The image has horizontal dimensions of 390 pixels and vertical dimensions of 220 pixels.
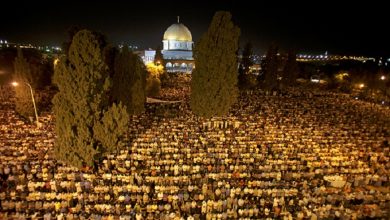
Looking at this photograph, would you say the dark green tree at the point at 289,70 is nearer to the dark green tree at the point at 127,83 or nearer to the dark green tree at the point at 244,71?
the dark green tree at the point at 244,71

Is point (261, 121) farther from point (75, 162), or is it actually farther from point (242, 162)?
point (75, 162)

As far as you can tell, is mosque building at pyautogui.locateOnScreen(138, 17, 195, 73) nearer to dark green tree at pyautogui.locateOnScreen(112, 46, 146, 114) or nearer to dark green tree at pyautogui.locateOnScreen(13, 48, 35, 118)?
dark green tree at pyautogui.locateOnScreen(112, 46, 146, 114)

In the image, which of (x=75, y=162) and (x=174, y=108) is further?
(x=174, y=108)

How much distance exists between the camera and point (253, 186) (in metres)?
14.1

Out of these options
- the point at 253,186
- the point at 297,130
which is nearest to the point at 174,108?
the point at 297,130

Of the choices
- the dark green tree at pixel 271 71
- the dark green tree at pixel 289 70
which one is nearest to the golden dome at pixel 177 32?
the dark green tree at pixel 289 70

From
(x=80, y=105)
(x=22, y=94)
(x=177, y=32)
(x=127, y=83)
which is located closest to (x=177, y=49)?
(x=177, y=32)

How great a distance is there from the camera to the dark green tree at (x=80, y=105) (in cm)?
1538

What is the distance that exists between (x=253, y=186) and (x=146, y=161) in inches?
223

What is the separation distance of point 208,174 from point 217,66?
1222 cm

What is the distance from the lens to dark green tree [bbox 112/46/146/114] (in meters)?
27.0

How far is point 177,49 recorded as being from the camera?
86.0 metres

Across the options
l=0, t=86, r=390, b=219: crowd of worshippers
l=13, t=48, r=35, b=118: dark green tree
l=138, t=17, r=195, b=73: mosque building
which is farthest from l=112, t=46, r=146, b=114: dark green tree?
l=138, t=17, r=195, b=73: mosque building

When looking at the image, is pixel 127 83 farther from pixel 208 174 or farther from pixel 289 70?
pixel 289 70
